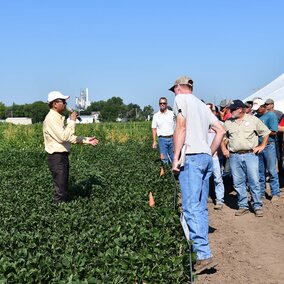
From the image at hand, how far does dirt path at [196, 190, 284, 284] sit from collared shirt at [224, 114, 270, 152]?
1124mm

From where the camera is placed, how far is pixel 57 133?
21.2 feet

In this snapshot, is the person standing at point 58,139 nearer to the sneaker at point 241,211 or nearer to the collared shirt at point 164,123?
the sneaker at point 241,211

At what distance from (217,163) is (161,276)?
450cm

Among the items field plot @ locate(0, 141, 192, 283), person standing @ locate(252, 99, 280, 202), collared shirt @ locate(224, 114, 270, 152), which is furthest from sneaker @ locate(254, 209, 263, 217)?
field plot @ locate(0, 141, 192, 283)

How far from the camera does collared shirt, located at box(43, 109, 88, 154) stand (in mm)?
6469

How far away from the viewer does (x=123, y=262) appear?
3.83 metres

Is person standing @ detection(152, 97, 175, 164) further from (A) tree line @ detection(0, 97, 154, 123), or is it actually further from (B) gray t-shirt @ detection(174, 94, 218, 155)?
(A) tree line @ detection(0, 97, 154, 123)

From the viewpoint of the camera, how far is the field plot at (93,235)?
3.66 meters

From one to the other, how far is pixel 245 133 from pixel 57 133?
290 centimetres

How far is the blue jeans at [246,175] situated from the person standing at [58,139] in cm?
246

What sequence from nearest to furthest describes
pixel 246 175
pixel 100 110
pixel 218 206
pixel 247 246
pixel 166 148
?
pixel 247 246
pixel 246 175
pixel 218 206
pixel 166 148
pixel 100 110

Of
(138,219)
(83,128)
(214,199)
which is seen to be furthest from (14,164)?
(83,128)

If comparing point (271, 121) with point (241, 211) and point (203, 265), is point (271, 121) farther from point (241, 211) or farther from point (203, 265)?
point (203, 265)

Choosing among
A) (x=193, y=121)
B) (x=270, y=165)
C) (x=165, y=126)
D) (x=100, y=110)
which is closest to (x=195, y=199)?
(x=193, y=121)
